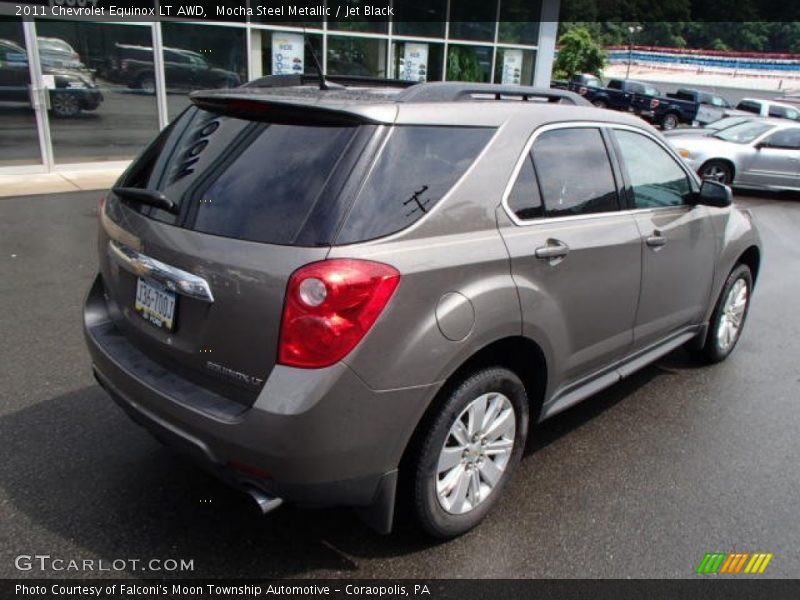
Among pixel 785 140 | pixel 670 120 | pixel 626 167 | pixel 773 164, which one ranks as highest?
pixel 626 167

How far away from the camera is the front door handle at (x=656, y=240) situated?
338 cm

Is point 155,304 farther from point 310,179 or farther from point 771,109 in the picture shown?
point 771,109

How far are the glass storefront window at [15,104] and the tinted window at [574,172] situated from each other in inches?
397

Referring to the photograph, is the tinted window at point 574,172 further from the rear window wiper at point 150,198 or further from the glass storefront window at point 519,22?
the glass storefront window at point 519,22

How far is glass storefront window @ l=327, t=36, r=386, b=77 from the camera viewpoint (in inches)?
539

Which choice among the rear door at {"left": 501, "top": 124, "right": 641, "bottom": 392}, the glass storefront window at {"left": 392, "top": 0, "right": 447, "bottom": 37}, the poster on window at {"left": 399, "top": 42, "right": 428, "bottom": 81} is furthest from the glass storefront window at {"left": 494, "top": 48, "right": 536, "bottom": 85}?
the rear door at {"left": 501, "top": 124, "right": 641, "bottom": 392}

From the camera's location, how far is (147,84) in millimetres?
11625

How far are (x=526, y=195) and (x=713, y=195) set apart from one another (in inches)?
66.3

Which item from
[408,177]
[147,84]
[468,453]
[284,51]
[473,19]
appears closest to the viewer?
[408,177]

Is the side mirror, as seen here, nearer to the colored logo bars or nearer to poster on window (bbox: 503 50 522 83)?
the colored logo bars

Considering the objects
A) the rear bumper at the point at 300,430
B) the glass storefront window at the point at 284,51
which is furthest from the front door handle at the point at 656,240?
the glass storefront window at the point at 284,51

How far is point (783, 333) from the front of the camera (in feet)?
17.6

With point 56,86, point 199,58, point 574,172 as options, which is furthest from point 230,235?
point 199,58

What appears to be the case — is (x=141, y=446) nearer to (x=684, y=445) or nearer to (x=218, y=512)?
(x=218, y=512)
